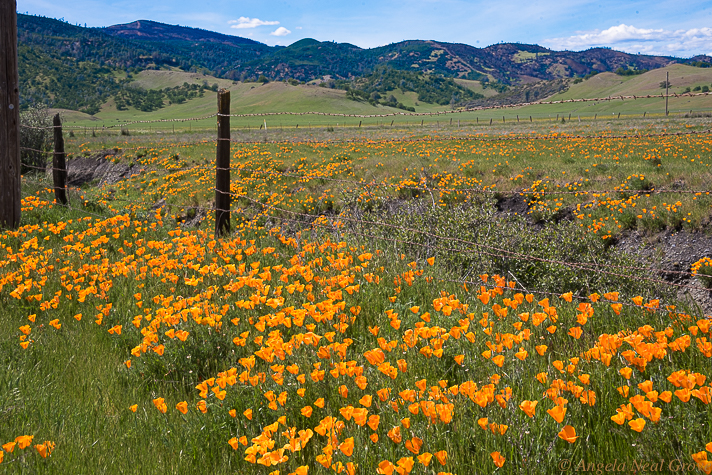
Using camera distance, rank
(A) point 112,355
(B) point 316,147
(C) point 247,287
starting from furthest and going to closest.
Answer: (B) point 316,147, (C) point 247,287, (A) point 112,355

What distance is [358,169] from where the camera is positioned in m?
13.0

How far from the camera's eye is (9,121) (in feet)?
23.8

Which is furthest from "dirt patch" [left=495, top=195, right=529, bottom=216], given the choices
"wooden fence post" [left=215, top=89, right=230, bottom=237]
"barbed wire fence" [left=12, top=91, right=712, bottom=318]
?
"wooden fence post" [left=215, top=89, right=230, bottom=237]

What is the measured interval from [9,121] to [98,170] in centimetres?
1492

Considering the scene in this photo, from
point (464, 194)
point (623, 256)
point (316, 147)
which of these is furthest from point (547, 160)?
point (316, 147)

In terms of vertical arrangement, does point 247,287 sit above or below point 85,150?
below

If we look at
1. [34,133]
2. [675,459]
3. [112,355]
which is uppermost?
[34,133]

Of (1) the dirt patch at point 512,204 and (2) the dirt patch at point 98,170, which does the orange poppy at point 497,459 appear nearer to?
(1) the dirt patch at point 512,204

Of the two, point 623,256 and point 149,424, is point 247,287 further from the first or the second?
point 623,256

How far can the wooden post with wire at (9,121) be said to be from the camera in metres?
7.00

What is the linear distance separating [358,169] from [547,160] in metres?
5.75

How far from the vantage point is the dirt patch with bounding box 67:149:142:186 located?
1869 cm

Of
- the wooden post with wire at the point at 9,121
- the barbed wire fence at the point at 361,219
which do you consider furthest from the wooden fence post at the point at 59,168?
the wooden post with wire at the point at 9,121

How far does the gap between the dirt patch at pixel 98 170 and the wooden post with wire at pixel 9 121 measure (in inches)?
424
